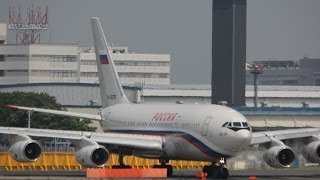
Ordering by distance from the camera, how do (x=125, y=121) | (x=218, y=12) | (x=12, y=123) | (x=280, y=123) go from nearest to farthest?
(x=125, y=121), (x=12, y=123), (x=280, y=123), (x=218, y=12)

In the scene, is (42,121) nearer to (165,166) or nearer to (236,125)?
(165,166)

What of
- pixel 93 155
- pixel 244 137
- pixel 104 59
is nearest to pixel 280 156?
pixel 244 137

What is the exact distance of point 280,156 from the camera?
281 feet

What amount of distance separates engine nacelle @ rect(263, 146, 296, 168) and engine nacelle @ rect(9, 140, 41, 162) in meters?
15.3

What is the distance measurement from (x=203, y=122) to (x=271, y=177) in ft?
22.0

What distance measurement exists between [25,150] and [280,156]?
16.9 metres

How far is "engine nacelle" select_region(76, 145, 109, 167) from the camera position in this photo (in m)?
82.2

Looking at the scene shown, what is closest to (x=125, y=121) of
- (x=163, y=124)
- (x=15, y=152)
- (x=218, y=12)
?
(x=163, y=124)

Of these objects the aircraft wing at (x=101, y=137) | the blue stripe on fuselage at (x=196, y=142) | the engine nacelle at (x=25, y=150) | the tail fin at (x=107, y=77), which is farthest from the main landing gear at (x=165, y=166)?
the tail fin at (x=107, y=77)

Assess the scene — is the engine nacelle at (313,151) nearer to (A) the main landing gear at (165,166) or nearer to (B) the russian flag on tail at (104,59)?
(A) the main landing gear at (165,166)

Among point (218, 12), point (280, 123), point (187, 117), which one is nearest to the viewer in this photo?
point (187, 117)

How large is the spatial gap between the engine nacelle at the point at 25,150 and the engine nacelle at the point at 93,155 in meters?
2.75

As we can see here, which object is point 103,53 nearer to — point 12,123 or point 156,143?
point 156,143

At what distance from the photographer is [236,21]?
652ft
